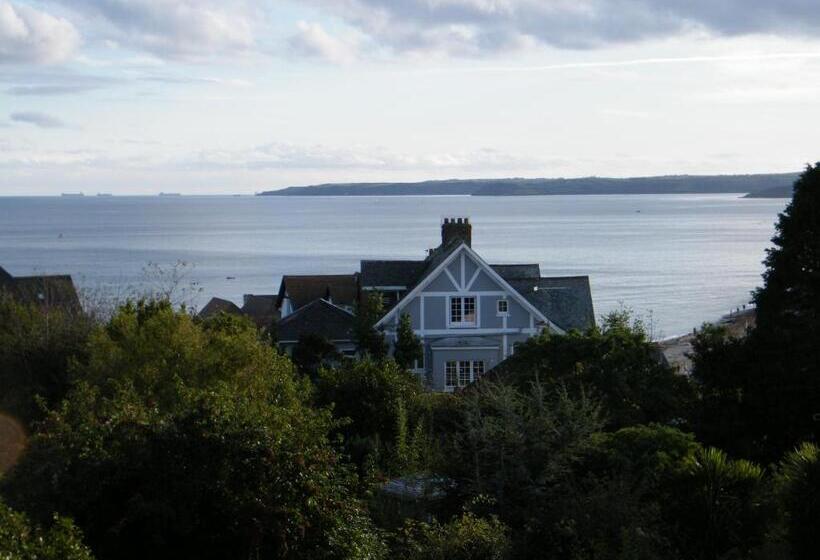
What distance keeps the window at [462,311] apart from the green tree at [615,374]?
17.4 m

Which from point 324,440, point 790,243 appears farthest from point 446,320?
A: point 324,440

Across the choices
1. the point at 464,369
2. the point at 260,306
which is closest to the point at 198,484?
the point at 464,369

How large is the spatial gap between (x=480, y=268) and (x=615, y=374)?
64.0ft

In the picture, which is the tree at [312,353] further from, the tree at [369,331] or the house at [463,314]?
the house at [463,314]

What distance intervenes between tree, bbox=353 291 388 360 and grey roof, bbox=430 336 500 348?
3552mm

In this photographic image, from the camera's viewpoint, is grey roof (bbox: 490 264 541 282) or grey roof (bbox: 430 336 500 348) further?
grey roof (bbox: 490 264 541 282)

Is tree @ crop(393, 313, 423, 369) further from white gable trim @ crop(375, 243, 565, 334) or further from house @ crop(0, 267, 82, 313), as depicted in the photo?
house @ crop(0, 267, 82, 313)

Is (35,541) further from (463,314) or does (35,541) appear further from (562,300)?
(562,300)

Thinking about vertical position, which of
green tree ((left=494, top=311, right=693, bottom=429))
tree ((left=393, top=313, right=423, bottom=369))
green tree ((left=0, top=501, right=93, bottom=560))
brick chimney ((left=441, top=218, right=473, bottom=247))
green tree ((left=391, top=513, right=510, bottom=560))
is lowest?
tree ((left=393, top=313, right=423, bottom=369))

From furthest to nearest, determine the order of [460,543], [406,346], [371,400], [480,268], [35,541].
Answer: [480,268]
[406,346]
[371,400]
[460,543]
[35,541]

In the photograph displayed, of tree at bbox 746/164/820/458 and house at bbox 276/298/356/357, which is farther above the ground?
tree at bbox 746/164/820/458

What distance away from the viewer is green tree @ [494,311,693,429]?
82.0 feet

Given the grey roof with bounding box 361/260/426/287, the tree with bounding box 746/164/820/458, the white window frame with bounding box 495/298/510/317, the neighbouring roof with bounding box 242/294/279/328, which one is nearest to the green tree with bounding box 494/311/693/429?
the tree with bounding box 746/164/820/458

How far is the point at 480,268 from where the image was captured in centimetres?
4491
